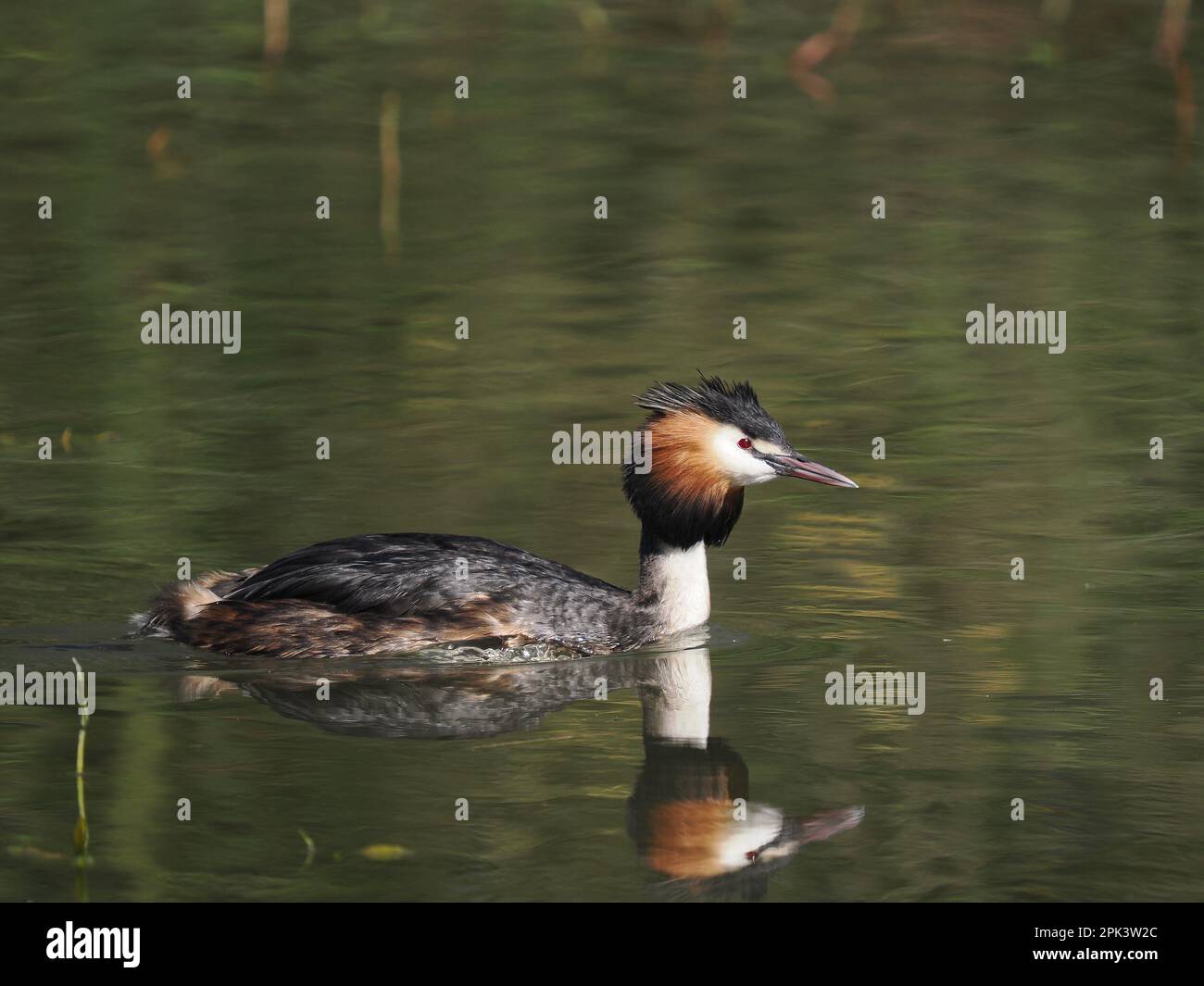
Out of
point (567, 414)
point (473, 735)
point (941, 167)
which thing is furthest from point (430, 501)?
point (941, 167)

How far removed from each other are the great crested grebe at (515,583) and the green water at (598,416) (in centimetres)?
23

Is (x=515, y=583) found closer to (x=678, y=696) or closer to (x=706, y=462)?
(x=706, y=462)

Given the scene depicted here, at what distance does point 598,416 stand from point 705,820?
5.99m

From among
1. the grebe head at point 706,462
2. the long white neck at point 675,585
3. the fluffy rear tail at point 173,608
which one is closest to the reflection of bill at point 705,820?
the long white neck at point 675,585

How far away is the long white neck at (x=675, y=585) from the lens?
37.6 ft

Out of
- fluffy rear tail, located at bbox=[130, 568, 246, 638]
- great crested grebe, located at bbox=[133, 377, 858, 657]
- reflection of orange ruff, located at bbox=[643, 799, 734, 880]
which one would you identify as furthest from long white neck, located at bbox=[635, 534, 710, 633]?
reflection of orange ruff, located at bbox=[643, 799, 734, 880]

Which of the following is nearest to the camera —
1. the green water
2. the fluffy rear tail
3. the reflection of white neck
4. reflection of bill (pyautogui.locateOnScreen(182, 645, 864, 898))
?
reflection of bill (pyautogui.locateOnScreen(182, 645, 864, 898))

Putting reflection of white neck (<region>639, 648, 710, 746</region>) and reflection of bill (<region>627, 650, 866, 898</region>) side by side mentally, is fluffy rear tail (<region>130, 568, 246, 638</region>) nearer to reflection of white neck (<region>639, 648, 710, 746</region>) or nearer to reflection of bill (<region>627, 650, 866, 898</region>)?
reflection of white neck (<region>639, 648, 710, 746</region>)

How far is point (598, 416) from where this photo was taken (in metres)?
14.4

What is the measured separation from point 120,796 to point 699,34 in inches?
712

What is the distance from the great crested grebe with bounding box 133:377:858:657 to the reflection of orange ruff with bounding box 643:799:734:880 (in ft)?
8.53

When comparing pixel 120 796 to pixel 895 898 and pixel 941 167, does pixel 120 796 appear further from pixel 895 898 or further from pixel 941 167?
pixel 941 167

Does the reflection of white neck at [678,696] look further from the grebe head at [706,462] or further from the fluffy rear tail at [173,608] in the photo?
the fluffy rear tail at [173,608]

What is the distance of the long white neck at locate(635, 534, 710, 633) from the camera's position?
11461 millimetres
